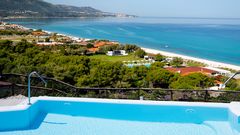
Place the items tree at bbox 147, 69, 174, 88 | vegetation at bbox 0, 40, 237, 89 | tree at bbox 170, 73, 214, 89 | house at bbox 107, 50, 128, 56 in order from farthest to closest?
house at bbox 107, 50, 128, 56 < tree at bbox 147, 69, 174, 88 < tree at bbox 170, 73, 214, 89 < vegetation at bbox 0, 40, 237, 89

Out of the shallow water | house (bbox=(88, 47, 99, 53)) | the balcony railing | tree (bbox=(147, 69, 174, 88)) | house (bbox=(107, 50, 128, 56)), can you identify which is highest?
the balcony railing

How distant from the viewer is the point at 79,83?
1750 cm

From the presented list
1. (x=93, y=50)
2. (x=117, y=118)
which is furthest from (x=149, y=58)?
(x=117, y=118)

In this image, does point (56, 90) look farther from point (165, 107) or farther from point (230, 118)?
point (230, 118)

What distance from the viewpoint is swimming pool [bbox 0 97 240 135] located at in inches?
197

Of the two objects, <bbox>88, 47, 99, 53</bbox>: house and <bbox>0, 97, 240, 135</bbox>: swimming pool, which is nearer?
<bbox>0, 97, 240, 135</bbox>: swimming pool

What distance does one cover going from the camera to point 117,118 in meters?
5.66

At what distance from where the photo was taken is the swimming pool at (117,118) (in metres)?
5.00

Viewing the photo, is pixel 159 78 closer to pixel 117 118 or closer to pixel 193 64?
pixel 117 118

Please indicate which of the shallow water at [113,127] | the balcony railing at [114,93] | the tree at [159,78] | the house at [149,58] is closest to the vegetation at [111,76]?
the tree at [159,78]

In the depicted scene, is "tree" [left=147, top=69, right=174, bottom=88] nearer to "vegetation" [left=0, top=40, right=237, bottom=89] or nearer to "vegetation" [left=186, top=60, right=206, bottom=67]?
→ "vegetation" [left=0, top=40, right=237, bottom=89]

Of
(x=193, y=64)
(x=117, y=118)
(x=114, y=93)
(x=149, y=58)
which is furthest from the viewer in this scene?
(x=149, y=58)

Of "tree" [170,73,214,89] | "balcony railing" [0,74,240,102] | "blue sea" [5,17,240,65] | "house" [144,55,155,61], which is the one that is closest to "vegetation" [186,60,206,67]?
"house" [144,55,155,61]

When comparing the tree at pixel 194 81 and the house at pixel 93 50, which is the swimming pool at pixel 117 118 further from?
the house at pixel 93 50
